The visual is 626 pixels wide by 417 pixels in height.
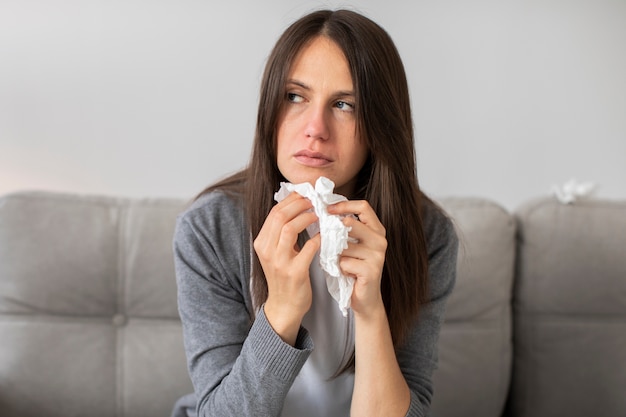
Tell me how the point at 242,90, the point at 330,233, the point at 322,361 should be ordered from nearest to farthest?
the point at 330,233 → the point at 322,361 → the point at 242,90

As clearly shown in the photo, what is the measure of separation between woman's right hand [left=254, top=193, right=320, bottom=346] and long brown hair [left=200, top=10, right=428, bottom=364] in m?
0.13

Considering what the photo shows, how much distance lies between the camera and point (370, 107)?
1.06 meters

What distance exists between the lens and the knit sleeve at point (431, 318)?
3.87 feet

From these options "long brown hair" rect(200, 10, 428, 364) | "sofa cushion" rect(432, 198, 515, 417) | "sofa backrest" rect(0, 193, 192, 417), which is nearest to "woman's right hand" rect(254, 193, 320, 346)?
"long brown hair" rect(200, 10, 428, 364)

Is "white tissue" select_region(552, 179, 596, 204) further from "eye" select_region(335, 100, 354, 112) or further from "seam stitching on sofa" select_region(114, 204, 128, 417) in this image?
"seam stitching on sofa" select_region(114, 204, 128, 417)

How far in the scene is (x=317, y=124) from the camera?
1026 mm

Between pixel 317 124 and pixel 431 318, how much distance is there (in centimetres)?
42

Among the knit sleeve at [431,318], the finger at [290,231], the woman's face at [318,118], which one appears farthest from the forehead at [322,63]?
the knit sleeve at [431,318]

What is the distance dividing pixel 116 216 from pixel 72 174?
9.7 inches

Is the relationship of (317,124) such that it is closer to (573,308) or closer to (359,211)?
(359,211)

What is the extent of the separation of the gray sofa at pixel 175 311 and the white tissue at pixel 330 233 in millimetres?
593

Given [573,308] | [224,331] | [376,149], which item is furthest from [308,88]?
[573,308]

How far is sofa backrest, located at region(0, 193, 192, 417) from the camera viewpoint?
1479 millimetres

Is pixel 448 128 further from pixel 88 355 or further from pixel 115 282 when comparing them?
pixel 88 355
